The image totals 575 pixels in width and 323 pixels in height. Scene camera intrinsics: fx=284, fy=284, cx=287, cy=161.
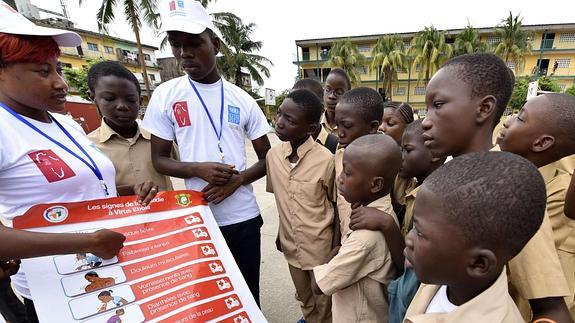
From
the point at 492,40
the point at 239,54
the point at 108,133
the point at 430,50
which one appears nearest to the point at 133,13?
the point at 239,54

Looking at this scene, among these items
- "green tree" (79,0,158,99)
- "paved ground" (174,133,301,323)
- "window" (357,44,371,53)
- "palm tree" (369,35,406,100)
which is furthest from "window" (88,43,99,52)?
"paved ground" (174,133,301,323)

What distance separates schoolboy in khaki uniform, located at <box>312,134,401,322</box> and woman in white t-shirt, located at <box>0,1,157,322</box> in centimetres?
98

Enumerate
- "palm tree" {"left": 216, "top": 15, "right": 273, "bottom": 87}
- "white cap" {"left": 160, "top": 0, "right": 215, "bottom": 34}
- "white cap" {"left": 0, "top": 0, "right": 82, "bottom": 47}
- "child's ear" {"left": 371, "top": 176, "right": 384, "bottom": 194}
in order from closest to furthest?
1. "white cap" {"left": 0, "top": 0, "right": 82, "bottom": 47}
2. "child's ear" {"left": 371, "top": 176, "right": 384, "bottom": 194}
3. "white cap" {"left": 160, "top": 0, "right": 215, "bottom": 34}
4. "palm tree" {"left": 216, "top": 15, "right": 273, "bottom": 87}

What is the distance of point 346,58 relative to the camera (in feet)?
95.3

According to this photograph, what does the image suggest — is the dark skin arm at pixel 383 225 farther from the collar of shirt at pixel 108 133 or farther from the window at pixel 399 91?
the window at pixel 399 91

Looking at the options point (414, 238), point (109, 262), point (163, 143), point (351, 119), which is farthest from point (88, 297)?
point (351, 119)

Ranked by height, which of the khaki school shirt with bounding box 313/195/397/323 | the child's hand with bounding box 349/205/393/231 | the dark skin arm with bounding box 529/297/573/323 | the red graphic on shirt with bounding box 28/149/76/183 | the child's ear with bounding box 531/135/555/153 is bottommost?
the khaki school shirt with bounding box 313/195/397/323

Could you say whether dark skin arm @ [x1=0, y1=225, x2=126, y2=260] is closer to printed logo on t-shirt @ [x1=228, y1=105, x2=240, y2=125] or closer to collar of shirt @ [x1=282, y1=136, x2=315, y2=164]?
printed logo on t-shirt @ [x1=228, y1=105, x2=240, y2=125]

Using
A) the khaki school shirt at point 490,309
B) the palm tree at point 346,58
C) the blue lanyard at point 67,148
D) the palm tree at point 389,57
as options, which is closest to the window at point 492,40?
the palm tree at point 389,57

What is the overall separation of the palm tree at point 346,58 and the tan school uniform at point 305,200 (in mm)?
28848

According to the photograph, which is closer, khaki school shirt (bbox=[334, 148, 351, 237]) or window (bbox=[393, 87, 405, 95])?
khaki school shirt (bbox=[334, 148, 351, 237])

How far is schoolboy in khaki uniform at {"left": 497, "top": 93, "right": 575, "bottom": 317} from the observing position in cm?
123

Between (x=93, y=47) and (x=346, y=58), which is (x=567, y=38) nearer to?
(x=346, y=58)

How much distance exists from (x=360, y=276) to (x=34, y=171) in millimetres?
1473
